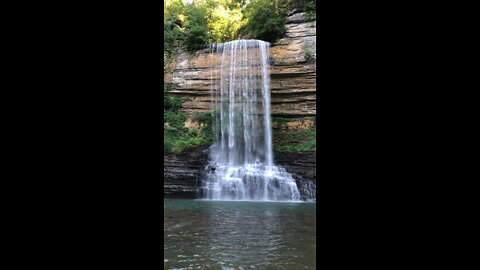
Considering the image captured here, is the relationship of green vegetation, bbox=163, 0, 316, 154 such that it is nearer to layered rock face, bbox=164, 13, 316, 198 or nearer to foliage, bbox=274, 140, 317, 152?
foliage, bbox=274, 140, 317, 152

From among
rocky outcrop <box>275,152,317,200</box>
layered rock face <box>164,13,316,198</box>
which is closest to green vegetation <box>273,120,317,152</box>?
layered rock face <box>164,13,316,198</box>

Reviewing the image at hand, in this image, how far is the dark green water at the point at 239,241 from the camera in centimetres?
523

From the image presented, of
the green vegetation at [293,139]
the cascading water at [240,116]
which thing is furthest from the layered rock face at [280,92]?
the cascading water at [240,116]

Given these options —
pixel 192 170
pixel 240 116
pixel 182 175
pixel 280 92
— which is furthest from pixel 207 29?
pixel 182 175

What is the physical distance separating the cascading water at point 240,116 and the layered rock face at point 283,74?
15.3 inches

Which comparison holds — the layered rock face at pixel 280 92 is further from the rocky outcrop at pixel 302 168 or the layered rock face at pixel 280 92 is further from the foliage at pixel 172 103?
the foliage at pixel 172 103

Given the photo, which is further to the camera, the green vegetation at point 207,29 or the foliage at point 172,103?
the foliage at point 172,103

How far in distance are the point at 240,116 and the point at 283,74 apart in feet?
9.17

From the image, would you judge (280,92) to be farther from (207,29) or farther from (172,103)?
(207,29)

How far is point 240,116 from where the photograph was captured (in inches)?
713

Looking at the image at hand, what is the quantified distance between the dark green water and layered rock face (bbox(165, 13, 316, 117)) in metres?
8.13
